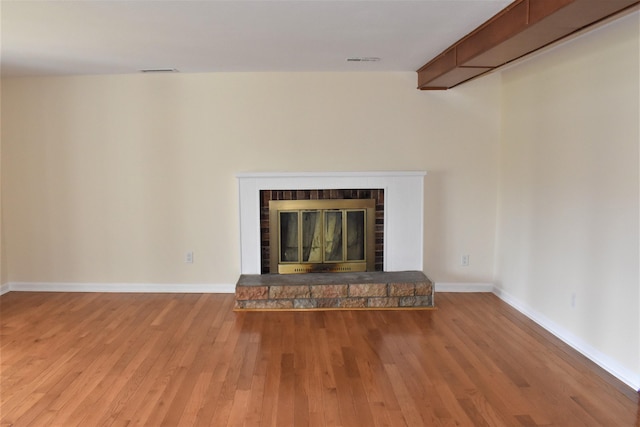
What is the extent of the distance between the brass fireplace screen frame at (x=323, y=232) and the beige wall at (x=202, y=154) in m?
0.35

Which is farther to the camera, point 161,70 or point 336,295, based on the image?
point 161,70

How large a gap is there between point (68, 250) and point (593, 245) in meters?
4.70

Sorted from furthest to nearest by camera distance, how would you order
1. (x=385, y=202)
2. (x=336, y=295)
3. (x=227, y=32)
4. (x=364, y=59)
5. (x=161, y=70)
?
(x=385, y=202), (x=161, y=70), (x=336, y=295), (x=364, y=59), (x=227, y=32)

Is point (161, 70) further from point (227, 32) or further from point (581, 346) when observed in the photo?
point (581, 346)

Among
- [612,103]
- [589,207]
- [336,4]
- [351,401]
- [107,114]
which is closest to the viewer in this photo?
[336,4]

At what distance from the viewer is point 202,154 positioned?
16.0 ft

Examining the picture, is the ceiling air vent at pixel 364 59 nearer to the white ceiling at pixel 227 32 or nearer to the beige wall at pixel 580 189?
the white ceiling at pixel 227 32

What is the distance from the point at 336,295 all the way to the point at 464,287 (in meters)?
1.42

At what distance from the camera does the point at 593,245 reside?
11.1ft

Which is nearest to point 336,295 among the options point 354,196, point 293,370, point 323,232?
point 323,232

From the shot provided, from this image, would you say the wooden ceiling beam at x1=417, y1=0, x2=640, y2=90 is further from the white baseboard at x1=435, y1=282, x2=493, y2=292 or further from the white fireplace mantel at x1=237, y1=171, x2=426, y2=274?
the white baseboard at x1=435, y1=282, x2=493, y2=292

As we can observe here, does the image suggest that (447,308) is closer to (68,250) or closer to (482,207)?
(482,207)

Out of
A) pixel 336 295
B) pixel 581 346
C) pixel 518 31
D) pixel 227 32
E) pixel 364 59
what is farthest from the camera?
pixel 336 295

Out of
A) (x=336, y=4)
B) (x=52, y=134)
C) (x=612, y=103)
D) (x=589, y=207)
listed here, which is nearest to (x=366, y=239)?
(x=589, y=207)
